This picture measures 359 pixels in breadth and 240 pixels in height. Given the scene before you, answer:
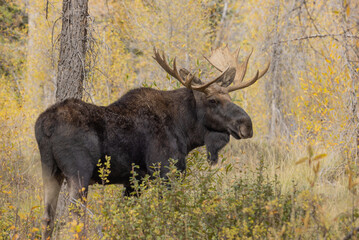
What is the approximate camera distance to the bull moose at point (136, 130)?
5.04 meters

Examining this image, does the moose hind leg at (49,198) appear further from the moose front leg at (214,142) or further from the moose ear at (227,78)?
the moose ear at (227,78)

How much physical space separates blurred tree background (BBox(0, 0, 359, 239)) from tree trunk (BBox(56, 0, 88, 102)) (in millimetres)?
198

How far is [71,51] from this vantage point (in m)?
6.38

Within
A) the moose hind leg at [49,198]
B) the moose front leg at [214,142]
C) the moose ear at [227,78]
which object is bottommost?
the moose hind leg at [49,198]

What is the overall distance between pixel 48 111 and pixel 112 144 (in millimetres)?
816

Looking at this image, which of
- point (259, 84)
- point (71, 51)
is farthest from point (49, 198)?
point (259, 84)

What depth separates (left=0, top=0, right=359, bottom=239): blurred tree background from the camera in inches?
262

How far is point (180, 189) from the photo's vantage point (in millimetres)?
4367

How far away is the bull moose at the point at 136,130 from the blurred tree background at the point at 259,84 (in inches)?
17.7

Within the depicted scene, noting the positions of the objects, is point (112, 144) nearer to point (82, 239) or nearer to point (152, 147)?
point (152, 147)

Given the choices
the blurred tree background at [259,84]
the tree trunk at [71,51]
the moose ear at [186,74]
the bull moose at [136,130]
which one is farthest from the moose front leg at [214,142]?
the tree trunk at [71,51]

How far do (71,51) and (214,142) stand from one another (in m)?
2.29

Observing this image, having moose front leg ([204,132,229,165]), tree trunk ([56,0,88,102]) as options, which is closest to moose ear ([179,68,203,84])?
moose front leg ([204,132,229,165])

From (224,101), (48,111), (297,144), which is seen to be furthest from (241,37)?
(48,111)
